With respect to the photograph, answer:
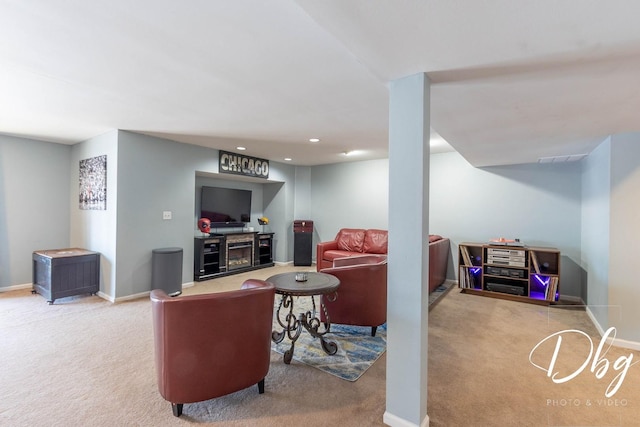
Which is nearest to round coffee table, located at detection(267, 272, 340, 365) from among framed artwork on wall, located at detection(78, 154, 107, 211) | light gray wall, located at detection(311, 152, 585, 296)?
light gray wall, located at detection(311, 152, 585, 296)

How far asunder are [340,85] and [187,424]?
261cm

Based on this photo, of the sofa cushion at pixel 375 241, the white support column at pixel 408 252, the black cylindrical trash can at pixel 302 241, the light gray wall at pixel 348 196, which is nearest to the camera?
the white support column at pixel 408 252

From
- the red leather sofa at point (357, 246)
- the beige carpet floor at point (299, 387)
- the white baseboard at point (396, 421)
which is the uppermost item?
the red leather sofa at point (357, 246)

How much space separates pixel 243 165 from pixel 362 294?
3.75 m

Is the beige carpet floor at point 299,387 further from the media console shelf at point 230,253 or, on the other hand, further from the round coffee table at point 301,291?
the media console shelf at point 230,253

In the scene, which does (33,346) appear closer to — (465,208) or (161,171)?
(161,171)

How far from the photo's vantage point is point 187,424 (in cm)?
179

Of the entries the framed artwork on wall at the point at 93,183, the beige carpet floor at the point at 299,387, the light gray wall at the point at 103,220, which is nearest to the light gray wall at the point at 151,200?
the light gray wall at the point at 103,220

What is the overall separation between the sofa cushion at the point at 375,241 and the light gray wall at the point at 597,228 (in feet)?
9.40

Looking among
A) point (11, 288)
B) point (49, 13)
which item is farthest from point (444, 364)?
point (11, 288)

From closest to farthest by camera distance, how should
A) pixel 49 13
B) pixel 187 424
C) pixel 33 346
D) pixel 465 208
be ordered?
pixel 49 13 < pixel 187 424 < pixel 33 346 < pixel 465 208

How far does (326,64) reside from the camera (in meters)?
2.05

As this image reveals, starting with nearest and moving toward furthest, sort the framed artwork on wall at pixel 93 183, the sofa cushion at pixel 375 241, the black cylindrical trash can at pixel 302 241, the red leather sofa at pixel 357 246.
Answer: the framed artwork on wall at pixel 93 183
the red leather sofa at pixel 357 246
the sofa cushion at pixel 375 241
the black cylindrical trash can at pixel 302 241

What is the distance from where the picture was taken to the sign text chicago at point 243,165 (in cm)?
533
